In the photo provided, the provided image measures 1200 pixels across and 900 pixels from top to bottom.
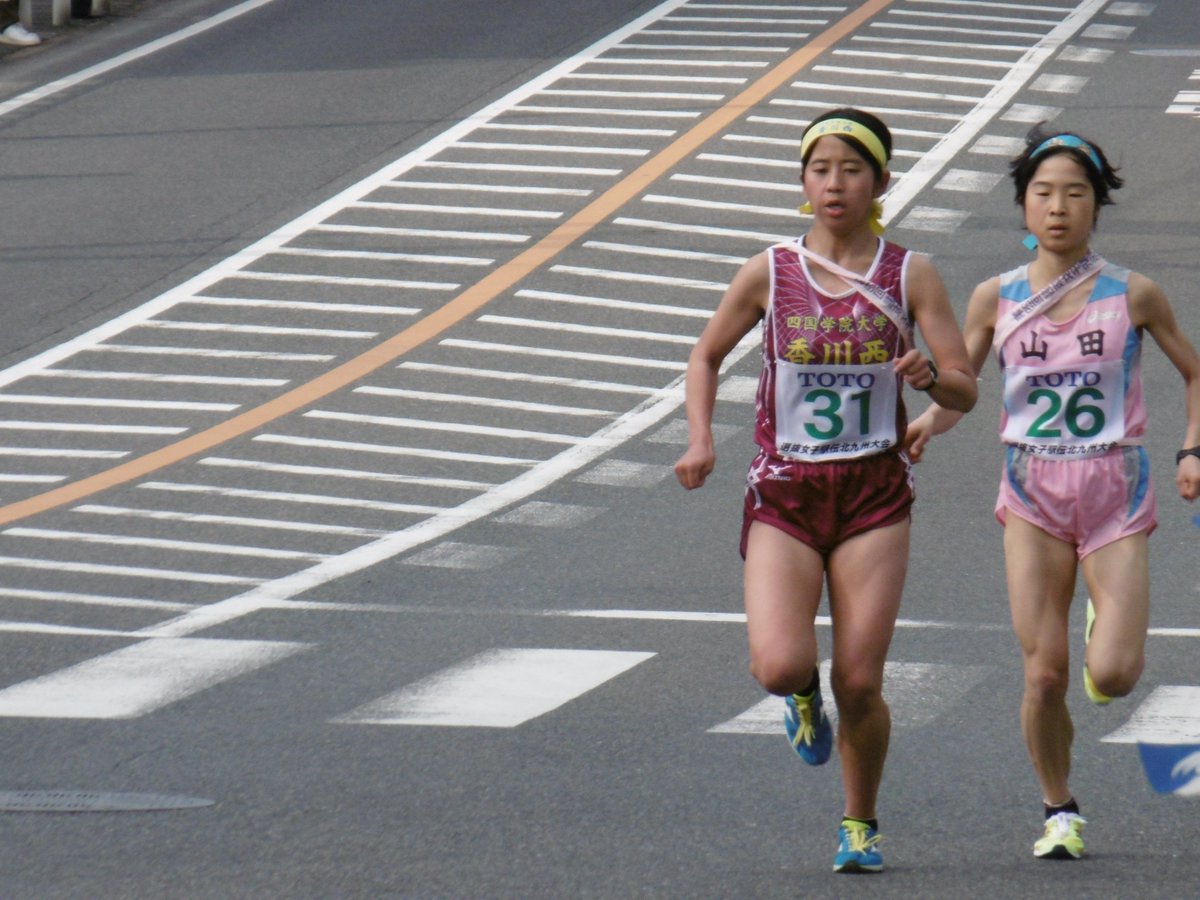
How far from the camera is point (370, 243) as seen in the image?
18.0 metres

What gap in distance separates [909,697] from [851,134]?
2.72 metres

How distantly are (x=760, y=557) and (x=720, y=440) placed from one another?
672 centimetres

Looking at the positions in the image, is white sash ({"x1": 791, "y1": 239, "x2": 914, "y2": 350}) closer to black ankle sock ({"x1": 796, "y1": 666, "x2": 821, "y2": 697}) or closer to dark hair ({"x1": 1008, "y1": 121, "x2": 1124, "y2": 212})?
dark hair ({"x1": 1008, "y1": 121, "x2": 1124, "y2": 212})

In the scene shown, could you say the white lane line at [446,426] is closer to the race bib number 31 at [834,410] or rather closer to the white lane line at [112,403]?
the white lane line at [112,403]

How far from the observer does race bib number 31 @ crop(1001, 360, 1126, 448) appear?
6.14 meters

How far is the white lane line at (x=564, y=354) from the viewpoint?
14.7m

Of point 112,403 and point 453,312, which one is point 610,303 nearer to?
point 453,312

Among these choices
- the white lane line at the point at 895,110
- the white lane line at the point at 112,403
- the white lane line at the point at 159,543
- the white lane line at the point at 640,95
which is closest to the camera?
the white lane line at the point at 159,543

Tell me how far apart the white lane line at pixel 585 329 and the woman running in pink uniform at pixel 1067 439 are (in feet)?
29.4

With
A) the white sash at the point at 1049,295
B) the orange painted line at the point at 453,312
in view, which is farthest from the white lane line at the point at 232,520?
the white sash at the point at 1049,295

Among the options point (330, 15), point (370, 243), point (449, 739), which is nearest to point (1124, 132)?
point (370, 243)

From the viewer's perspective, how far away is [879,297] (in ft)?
19.7

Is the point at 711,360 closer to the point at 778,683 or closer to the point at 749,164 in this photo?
the point at 778,683

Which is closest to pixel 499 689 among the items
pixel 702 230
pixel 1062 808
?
pixel 1062 808
